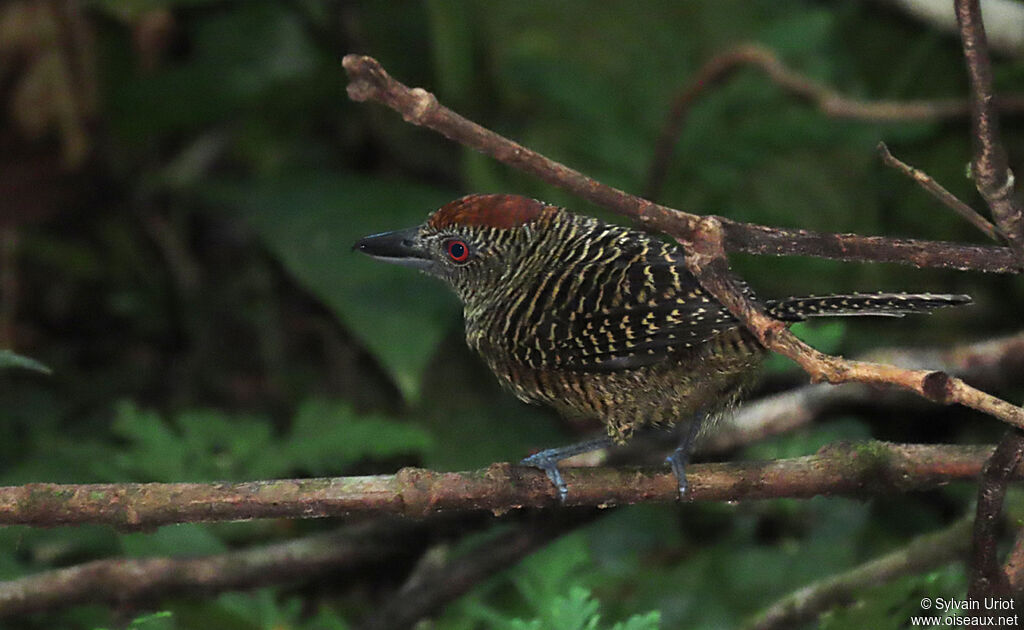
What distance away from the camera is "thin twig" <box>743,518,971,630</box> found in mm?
2621

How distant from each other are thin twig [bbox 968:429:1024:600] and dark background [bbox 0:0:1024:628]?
49.8 inches

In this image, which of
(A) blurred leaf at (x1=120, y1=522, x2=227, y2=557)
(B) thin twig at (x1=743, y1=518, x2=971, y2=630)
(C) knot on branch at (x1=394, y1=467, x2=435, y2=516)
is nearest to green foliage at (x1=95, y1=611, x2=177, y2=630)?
(A) blurred leaf at (x1=120, y1=522, x2=227, y2=557)

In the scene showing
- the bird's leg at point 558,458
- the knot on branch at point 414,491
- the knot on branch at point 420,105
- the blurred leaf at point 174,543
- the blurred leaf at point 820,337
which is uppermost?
the knot on branch at point 420,105

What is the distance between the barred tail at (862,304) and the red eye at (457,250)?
3.25ft

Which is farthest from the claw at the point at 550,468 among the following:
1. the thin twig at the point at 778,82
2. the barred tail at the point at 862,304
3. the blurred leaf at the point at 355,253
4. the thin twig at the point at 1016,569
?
the thin twig at the point at 778,82

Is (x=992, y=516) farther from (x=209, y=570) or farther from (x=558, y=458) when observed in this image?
(x=209, y=570)

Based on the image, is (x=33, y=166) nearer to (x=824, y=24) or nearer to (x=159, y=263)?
(x=159, y=263)

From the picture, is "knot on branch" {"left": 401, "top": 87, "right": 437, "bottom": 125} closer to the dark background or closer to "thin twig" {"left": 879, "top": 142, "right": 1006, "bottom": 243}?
"thin twig" {"left": 879, "top": 142, "right": 1006, "bottom": 243}

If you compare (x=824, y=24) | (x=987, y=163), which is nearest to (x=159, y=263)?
(x=824, y=24)

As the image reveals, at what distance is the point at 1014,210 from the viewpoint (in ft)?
5.26

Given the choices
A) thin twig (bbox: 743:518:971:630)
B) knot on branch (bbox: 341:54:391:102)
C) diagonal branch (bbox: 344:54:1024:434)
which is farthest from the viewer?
thin twig (bbox: 743:518:971:630)

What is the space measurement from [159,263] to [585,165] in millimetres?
1898

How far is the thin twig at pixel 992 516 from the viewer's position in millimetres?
1771

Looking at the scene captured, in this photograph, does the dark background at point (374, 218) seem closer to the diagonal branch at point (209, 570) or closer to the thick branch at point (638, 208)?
the diagonal branch at point (209, 570)
